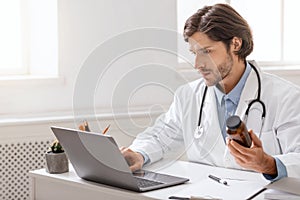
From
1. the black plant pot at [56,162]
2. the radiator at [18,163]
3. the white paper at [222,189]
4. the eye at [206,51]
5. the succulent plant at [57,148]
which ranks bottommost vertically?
the radiator at [18,163]

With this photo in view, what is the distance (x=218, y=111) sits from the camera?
245cm

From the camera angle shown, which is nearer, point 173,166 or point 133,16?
point 173,166

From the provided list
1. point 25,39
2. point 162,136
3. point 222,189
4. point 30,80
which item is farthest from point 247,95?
point 25,39

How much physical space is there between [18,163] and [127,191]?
143cm

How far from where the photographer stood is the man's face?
2.23m

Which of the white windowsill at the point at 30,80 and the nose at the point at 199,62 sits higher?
the nose at the point at 199,62

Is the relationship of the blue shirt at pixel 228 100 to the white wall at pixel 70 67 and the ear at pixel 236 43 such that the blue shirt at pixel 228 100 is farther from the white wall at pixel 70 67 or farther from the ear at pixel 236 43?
the white wall at pixel 70 67

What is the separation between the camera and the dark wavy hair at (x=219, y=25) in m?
2.34

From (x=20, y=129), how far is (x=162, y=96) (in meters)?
1.14

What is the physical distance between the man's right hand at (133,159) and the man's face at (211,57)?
1.24ft

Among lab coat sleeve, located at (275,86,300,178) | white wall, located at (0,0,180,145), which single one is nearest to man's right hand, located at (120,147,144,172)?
lab coat sleeve, located at (275,86,300,178)

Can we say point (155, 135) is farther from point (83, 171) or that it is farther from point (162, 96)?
point (83, 171)

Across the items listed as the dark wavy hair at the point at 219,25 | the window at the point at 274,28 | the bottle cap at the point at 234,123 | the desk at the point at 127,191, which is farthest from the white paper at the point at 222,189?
the window at the point at 274,28

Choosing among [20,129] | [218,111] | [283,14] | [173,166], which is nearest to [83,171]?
[173,166]
